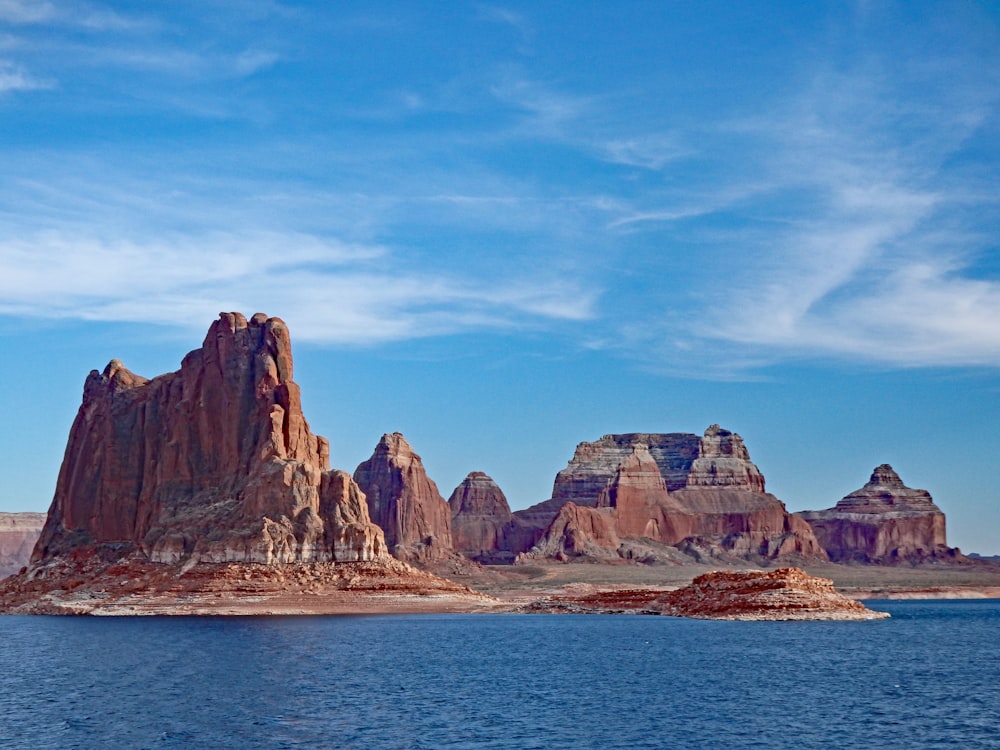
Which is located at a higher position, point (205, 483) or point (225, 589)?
point (205, 483)

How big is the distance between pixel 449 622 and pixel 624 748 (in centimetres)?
8786

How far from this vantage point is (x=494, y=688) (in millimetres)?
76562

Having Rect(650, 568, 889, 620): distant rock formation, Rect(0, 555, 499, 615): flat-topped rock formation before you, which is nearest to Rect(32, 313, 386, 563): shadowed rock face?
Rect(0, 555, 499, 615): flat-topped rock formation

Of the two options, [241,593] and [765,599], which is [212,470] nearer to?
[241,593]

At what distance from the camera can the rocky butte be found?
150 meters

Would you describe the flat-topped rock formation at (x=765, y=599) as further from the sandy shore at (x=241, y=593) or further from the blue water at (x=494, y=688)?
the sandy shore at (x=241, y=593)

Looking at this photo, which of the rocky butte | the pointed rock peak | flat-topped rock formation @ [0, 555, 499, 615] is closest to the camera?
flat-topped rock formation @ [0, 555, 499, 615]

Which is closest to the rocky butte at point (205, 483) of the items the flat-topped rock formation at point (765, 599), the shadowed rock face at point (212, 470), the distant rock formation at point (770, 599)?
the shadowed rock face at point (212, 470)

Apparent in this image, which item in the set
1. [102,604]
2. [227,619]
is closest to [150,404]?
[102,604]

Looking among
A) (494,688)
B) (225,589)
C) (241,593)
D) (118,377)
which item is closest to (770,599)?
(241,593)

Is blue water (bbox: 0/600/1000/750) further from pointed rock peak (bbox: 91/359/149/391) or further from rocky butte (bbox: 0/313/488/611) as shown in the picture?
pointed rock peak (bbox: 91/359/149/391)

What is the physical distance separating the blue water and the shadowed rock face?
87.3 feet

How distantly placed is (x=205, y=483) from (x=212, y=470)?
1861mm

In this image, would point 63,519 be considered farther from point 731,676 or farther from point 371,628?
point 731,676
